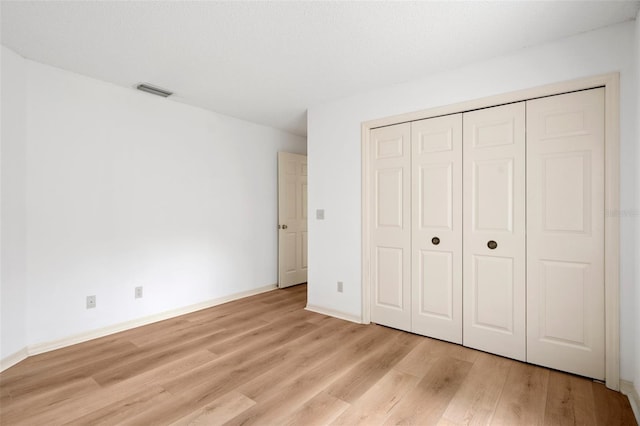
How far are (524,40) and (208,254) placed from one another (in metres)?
3.87

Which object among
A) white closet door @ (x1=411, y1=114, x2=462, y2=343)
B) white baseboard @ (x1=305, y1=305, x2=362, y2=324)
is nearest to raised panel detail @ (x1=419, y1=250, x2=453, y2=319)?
white closet door @ (x1=411, y1=114, x2=462, y2=343)

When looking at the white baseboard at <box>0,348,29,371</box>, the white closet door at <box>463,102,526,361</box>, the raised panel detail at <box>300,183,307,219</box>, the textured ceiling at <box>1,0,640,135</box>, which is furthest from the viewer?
the raised panel detail at <box>300,183,307,219</box>

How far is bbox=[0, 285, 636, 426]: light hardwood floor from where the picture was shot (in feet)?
6.16

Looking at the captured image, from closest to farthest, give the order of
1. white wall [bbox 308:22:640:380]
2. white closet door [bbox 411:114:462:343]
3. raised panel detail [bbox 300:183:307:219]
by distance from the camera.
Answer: white wall [bbox 308:22:640:380] → white closet door [bbox 411:114:462:343] → raised panel detail [bbox 300:183:307:219]

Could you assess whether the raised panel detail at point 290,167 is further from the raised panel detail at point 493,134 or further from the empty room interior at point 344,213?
the raised panel detail at point 493,134

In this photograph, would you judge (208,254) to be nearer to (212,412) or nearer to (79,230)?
(79,230)

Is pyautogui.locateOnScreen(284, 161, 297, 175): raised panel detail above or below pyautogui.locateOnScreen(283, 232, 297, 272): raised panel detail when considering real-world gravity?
above

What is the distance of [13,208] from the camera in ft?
8.32

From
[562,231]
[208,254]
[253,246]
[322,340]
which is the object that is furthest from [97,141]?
[562,231]

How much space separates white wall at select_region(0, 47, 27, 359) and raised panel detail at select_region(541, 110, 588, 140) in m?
4.19

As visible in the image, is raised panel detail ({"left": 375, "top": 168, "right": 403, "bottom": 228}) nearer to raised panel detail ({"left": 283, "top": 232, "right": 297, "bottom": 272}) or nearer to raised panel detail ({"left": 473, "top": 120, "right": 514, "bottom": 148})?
raised panel detail ({"left": 473, "top": 120, "right": 514, "bottom": 148})

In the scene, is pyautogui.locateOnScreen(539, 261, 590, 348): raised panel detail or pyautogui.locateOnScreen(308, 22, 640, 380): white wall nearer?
pyautogui.locateOnScreen(308, 22, 640, 380): white wall

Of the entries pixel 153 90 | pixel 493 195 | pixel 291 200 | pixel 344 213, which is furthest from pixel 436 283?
pixel 153 90

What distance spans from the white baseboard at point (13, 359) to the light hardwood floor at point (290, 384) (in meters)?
0.06
